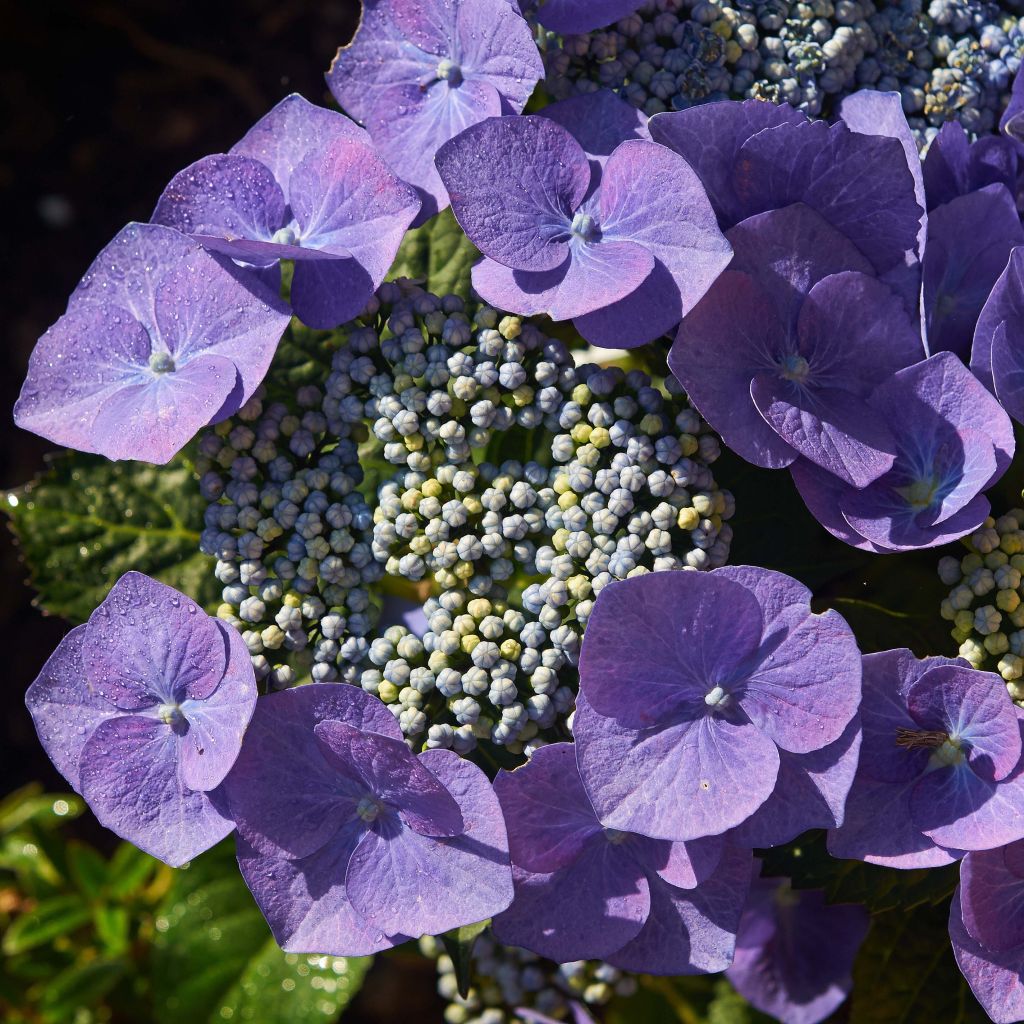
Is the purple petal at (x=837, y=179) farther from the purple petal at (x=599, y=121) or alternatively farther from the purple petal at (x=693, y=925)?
the purple petal at (x=693, y=925)

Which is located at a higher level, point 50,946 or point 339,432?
point 339,432

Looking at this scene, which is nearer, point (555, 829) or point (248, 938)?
point (555, 829)

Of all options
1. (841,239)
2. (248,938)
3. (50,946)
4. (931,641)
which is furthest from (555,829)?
(50,946)

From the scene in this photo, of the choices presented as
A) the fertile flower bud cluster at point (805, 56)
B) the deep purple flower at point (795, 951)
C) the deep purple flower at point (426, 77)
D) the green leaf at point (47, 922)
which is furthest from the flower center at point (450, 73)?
the green leaf at point (47, 922)

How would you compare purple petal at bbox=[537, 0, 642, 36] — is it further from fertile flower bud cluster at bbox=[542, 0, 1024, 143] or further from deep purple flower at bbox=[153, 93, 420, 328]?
deep purple flower at bbox=[153, 93, 420, 328]

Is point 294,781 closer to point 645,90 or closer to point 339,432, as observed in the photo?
point 339,432

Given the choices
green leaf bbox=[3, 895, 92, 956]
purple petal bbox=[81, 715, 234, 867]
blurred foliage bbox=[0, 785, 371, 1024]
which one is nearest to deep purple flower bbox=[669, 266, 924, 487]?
purple petal bbox=[81, 715, 234, 867]
